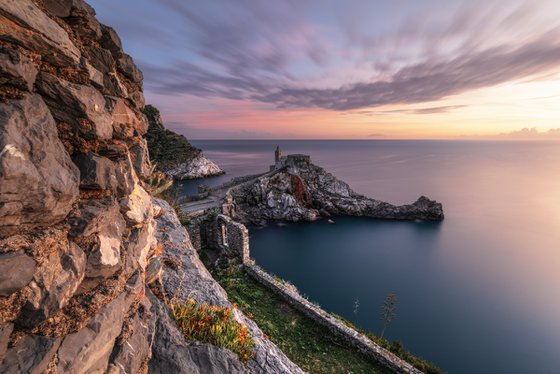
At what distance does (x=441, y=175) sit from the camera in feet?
349

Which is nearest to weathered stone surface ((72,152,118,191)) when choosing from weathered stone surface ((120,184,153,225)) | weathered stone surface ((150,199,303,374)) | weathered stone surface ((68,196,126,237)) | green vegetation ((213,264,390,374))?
weathered stone surface ((68,196,126,237))

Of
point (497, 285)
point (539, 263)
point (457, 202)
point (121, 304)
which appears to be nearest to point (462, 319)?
point (497, 285)

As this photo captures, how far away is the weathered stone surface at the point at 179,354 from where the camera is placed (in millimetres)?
5457

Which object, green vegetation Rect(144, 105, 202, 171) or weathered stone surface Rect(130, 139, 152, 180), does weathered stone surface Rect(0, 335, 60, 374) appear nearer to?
weathered stone surface Rect(130, 139, 152, 180)

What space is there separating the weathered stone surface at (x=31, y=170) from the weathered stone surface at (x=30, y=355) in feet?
4.68

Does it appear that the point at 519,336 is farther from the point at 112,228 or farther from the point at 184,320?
the point at 112,228

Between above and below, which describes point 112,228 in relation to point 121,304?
above

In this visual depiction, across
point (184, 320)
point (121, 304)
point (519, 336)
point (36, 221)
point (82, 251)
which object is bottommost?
point (519, 336)

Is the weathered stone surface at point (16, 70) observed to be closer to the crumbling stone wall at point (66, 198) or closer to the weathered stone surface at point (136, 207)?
the crumbling stone wall at point (66, 198)

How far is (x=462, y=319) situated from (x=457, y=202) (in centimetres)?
4927

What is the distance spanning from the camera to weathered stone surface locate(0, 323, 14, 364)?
3070 millimetres

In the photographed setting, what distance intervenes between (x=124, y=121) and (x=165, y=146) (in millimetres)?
100024

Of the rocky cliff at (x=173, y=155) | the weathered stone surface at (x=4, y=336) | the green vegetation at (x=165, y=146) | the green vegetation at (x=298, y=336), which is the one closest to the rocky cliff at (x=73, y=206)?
the weathered stone surface at (x=4, y=336)

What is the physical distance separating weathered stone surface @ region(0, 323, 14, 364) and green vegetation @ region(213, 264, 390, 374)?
9.88 metres
